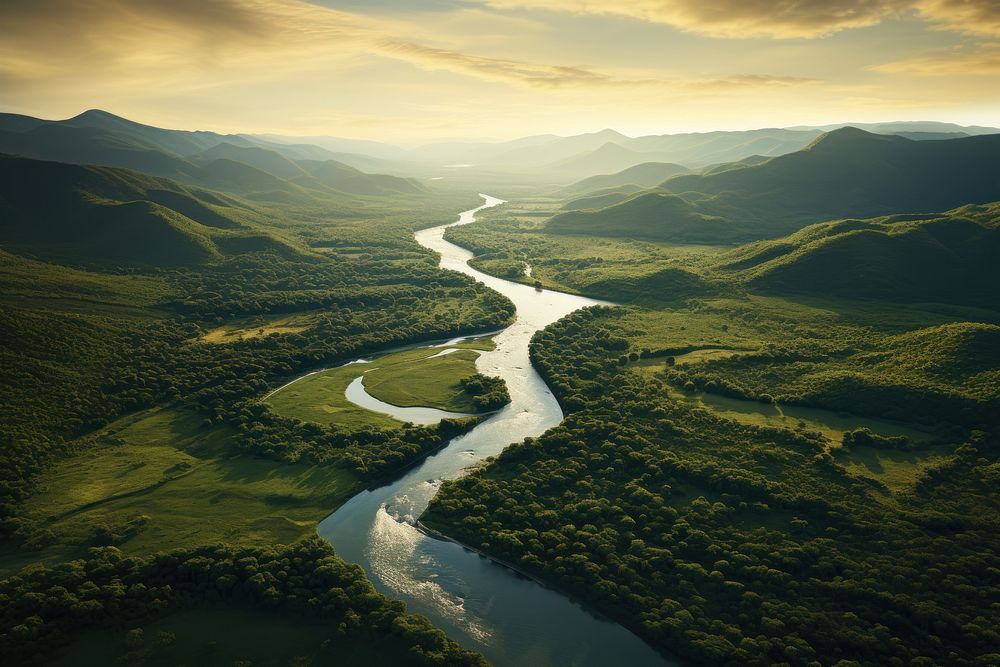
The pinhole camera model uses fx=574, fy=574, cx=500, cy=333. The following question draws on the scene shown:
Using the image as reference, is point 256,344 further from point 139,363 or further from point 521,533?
point 521,533

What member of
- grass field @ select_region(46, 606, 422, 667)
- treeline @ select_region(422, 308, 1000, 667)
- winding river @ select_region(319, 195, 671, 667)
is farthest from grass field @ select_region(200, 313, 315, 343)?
grass field @ select_region(46, 606, 422, 667)

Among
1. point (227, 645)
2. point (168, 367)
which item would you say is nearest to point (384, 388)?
point (168, 367)

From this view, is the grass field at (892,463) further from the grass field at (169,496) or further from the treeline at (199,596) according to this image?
the grass field at (169,496)

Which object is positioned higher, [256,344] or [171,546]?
[256,344]

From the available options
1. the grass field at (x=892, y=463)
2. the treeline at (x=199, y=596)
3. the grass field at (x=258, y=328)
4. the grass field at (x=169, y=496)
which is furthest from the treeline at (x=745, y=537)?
the grass field at (x=258, y=328)

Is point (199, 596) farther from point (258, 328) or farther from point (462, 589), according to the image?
point (258, 328)

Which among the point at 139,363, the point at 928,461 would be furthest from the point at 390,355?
the point at 928,461
